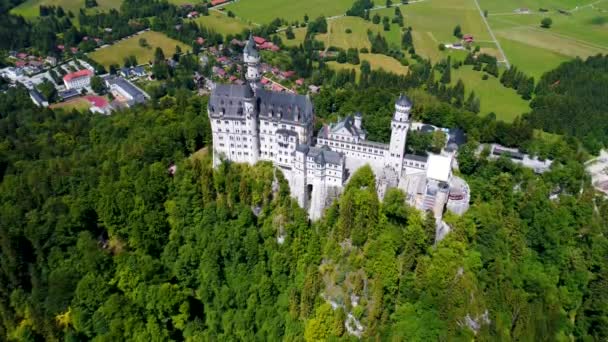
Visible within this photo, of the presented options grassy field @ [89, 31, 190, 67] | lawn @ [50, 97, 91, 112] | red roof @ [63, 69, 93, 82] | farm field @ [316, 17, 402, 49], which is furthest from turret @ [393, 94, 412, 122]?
grassy field @ [89, 31, 190, 67]

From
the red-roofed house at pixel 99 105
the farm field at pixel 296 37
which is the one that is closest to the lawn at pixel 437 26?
the farm field at pixel 296 37

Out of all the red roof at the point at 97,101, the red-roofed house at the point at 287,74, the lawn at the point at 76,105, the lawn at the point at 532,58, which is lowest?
the lawn at the point at 76,105

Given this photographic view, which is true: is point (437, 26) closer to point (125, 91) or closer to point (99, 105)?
point (125, 91)

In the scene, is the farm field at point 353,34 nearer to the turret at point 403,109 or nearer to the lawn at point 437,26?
the lawn at point 437,26

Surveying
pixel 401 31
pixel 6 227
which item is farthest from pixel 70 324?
pixel 401 31

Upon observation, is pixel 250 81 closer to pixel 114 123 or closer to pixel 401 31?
pixel 114 123

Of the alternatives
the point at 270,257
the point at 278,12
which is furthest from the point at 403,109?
the point at 278,12
